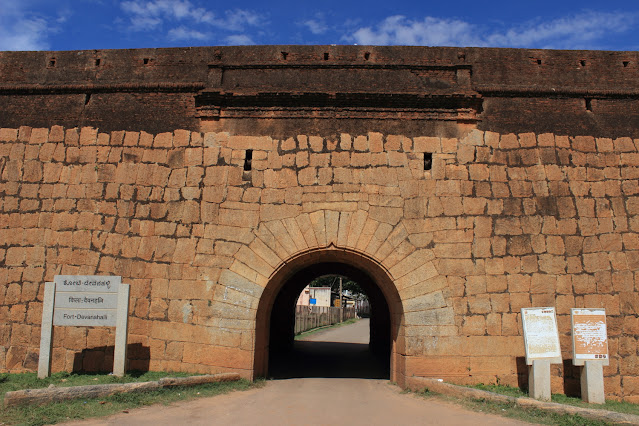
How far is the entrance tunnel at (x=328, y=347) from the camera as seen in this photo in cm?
845

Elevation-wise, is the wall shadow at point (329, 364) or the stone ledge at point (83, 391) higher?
the stone ledge at point (83, 391)

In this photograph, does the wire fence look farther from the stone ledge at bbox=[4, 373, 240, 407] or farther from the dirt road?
the stone ledge at bbox=[4, 373, 240, 407]

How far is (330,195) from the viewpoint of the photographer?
8.29 meters

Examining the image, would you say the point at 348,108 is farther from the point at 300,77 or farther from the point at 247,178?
the point at 247,178

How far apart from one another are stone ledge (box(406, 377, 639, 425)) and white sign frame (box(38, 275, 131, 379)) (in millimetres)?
4605

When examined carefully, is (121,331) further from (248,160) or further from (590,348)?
(590,348)

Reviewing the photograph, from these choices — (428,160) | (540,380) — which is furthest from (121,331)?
(540,380)

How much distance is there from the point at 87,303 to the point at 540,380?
6906mm

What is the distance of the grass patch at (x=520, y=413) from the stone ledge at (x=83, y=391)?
153 inches

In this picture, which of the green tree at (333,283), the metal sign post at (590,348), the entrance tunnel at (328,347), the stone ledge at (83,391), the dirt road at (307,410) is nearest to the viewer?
the dirt road at (307,410)

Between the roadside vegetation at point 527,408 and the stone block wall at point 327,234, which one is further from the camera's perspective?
the stone block wall at point 327,234

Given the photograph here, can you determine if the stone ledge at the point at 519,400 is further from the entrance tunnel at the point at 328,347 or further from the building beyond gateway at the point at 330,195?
the entrance tunnel at the point at 328,347

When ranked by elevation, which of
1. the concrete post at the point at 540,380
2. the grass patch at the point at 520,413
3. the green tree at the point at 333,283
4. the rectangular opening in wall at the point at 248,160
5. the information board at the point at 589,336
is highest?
the rectangular opening in wall at the point at 248,160

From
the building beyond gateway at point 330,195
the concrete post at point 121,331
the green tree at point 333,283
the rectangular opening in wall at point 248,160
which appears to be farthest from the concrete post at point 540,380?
the green tree at point 333,283
